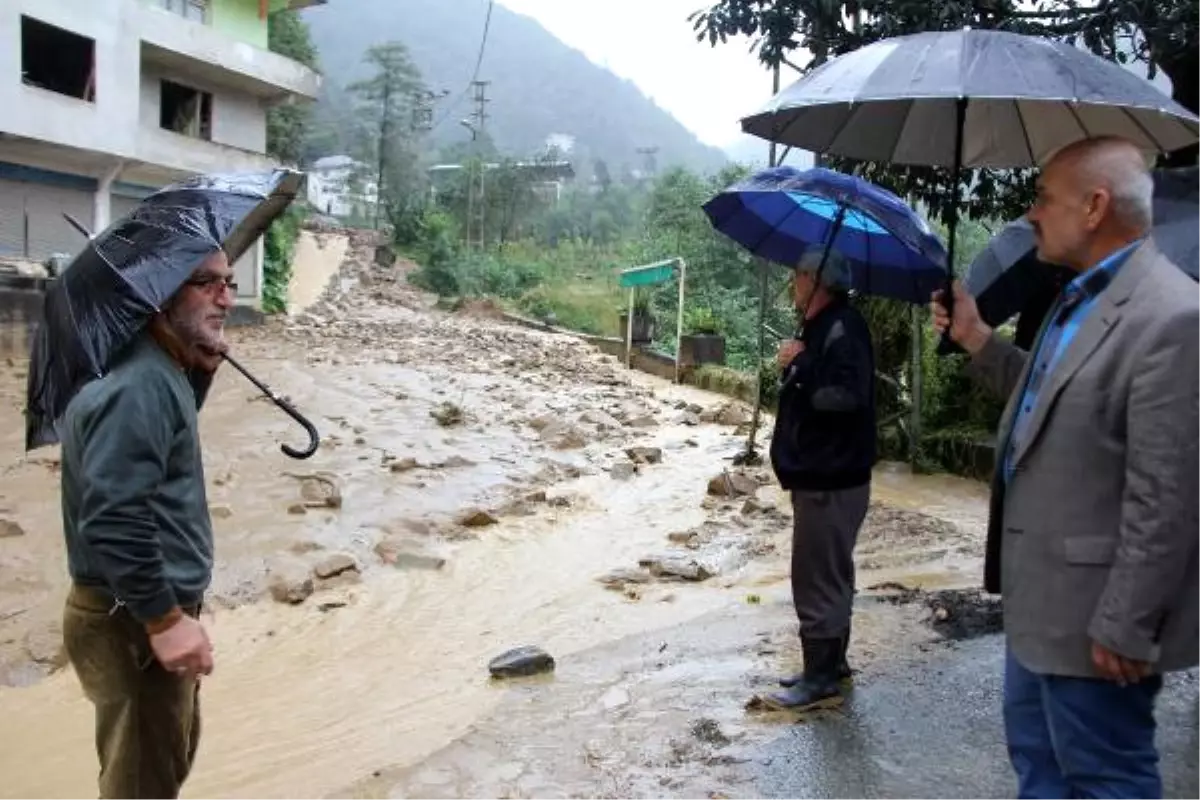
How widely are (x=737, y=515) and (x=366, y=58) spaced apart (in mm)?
49002

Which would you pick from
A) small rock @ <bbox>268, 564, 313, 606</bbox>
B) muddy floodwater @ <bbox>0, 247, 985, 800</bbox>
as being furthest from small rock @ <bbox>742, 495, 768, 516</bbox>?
small rock @ <bbox>268, 564, 313, 606</bbox>

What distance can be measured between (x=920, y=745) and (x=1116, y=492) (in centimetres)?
181

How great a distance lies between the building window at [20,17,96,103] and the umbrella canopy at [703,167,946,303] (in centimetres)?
1839

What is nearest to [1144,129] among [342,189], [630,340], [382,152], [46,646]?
[46,646]

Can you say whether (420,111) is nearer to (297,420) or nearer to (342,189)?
(342,189)

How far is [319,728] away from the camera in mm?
4676

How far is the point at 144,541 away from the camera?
2.20m

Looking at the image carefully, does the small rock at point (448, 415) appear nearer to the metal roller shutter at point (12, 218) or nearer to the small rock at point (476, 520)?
the small rock at point (476, 520)

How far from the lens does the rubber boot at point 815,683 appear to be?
3.82 m

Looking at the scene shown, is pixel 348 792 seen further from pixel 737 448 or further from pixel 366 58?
pixel 366 58

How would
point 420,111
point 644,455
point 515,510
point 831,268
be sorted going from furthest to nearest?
1. point 420,111
2. point 644,455
3. point 515,510
4. point 831,268

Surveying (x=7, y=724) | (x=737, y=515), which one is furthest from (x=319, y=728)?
(x=737, y=515)

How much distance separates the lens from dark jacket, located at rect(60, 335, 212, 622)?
2172 mm

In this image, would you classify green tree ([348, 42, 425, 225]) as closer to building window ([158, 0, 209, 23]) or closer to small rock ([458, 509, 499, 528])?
building window ([158, 0, 209, 23])
